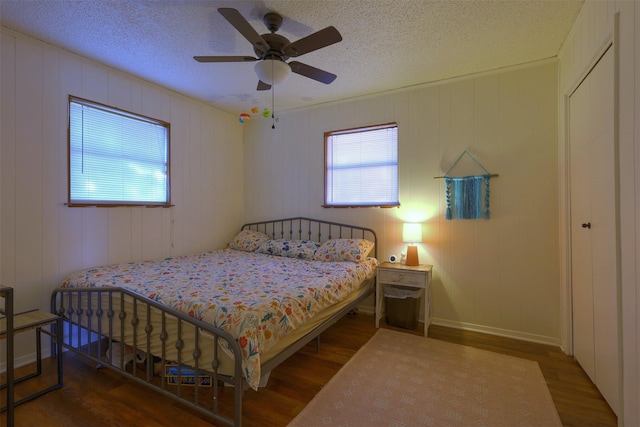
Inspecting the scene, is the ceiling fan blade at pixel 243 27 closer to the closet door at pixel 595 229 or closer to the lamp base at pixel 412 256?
the closet door at pixel 595 229

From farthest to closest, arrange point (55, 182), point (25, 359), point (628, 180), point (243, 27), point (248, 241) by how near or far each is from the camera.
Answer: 1. point (248, 241)
2. point (55, 182)
3. point (25, 359)
4. point (243, 27)
5. point (628, 180)

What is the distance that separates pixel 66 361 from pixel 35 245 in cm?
103

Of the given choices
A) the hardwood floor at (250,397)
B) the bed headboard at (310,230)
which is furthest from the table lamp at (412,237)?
the hardwood floor at (250,397)

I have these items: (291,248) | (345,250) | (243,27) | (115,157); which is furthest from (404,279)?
(115,157)

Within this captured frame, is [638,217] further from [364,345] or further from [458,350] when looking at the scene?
[364,345]

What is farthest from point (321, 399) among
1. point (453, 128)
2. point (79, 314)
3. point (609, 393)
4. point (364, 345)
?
point (453, 128)

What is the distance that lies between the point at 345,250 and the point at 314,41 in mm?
2147

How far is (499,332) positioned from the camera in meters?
3.01

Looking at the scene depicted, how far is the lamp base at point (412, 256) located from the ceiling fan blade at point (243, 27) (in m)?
2.42

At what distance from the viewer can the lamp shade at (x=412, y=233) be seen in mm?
3203

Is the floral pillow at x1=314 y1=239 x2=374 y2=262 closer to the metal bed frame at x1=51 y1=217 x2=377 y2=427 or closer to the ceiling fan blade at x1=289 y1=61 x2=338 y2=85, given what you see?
the metal bed frame at x1=51 y1=217 x2=377 y2=427

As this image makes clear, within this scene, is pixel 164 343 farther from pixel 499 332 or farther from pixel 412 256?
pixel 499 332

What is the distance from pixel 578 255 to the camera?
2.36 m

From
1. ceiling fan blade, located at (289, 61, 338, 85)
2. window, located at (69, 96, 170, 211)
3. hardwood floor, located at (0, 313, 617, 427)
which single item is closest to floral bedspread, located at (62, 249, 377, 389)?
hardwood floor, located at (0, 313, 617, 427)
